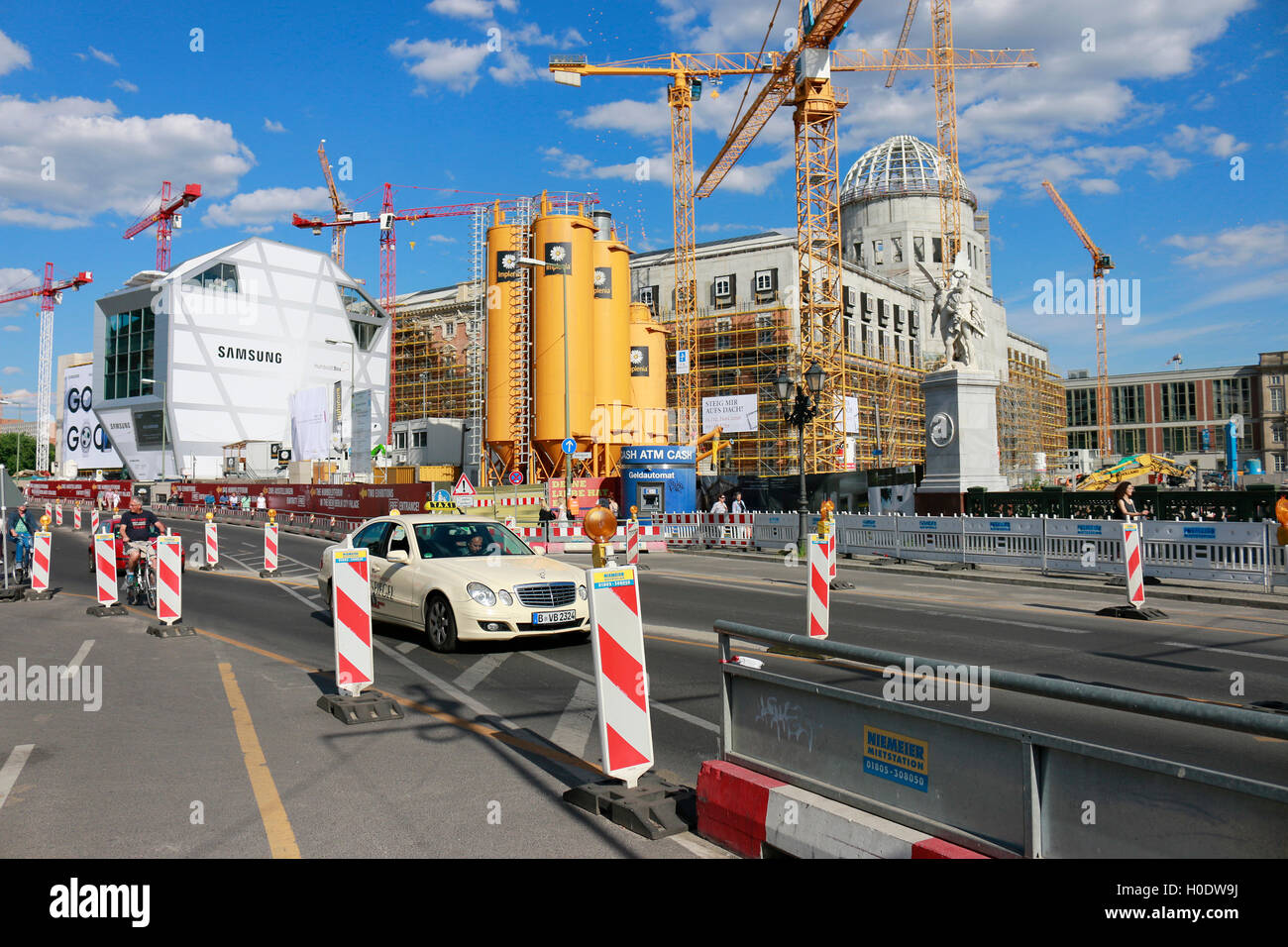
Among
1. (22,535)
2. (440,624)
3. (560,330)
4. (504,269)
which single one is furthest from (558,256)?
(440,624)

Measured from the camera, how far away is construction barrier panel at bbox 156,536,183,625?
11859mm

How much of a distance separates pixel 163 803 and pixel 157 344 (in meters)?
75.8

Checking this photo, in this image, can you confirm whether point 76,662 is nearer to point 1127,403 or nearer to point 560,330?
point 560,330

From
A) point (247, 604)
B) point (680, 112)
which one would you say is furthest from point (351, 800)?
point (680, 112)

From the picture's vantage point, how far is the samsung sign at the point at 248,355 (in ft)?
244

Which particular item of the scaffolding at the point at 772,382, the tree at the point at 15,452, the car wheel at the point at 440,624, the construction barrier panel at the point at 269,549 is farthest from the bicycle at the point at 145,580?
the tree at the point at 15,452

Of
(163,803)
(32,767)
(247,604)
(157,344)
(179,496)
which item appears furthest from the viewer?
(157,344)

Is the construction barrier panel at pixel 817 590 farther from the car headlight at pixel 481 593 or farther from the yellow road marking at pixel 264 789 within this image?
the yellow road marking at pixel 264 789

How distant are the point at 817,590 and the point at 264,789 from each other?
249 inches

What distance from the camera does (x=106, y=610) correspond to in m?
14.0

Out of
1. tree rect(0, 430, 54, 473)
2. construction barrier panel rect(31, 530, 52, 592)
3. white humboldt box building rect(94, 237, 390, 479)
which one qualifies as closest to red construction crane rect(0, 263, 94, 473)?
tree rect(0, 430, 54, 473)
